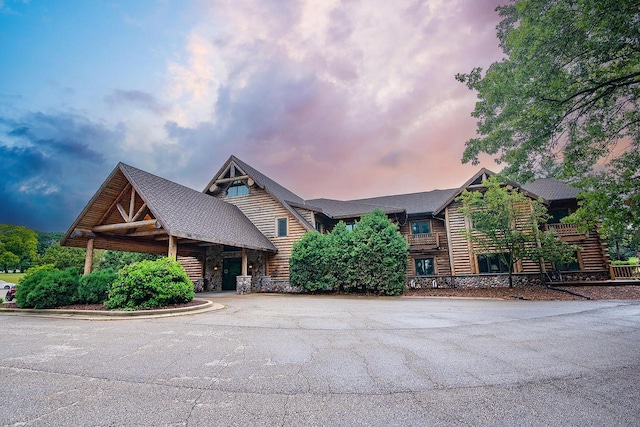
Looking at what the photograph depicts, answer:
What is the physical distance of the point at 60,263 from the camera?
33312mm

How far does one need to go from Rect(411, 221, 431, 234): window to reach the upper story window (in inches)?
511

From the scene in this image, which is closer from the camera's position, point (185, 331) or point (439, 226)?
point (185, 331)

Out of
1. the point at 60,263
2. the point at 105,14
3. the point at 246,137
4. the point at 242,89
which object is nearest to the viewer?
the point at 105,14

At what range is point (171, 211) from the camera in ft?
41.9

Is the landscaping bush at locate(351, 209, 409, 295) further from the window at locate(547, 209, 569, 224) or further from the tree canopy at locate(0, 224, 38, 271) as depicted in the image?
the tree canopy at locate(0, 224, 38, 271)

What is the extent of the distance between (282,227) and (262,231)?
1486mm

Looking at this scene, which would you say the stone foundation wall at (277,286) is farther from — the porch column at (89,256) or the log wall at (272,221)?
the porch column at (89,256)

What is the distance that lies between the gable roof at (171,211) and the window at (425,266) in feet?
39.0

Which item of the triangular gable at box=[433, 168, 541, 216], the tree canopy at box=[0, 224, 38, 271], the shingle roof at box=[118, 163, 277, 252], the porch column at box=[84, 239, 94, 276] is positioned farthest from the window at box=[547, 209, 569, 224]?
the tree canopy at box=[0, 224, 38, 271]

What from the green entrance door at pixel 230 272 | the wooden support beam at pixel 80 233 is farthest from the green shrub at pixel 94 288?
the green entrance door at pixel 230 272

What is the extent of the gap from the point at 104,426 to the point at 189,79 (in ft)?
67.4

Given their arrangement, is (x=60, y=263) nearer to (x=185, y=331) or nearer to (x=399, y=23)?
(x=185, y=331)

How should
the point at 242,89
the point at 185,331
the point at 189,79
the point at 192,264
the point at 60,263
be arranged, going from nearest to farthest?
the point at 185,331 → the point at 189,79 → the point at 192,264 → the point at 242,89 → the point at 60,263

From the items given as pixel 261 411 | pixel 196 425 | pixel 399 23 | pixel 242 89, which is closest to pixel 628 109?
pixel 399 23
